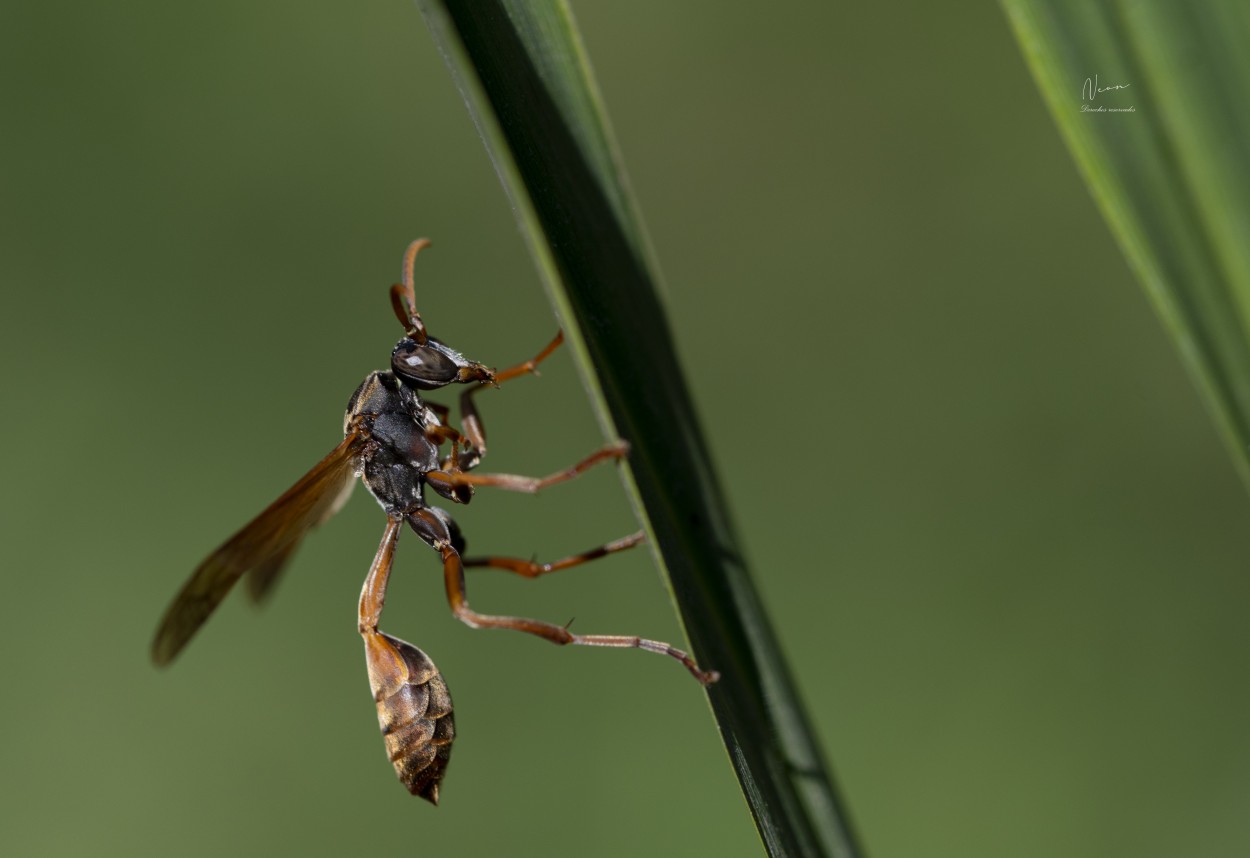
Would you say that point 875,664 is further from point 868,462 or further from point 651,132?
point 651,132

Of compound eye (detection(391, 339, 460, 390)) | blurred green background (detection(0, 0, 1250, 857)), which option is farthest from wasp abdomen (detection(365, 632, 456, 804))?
blurred green background (detection(0, 0, 1250, 857))

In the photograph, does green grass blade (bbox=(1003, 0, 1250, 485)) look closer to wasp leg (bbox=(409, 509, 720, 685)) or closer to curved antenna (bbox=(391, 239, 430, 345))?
wasp leg (bbox=(409, 509, 720, 685))

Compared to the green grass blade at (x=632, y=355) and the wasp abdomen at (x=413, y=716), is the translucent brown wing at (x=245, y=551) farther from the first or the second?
the green grass blade at (x=632, y=355)

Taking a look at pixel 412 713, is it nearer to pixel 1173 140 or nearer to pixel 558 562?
pixel 558 562

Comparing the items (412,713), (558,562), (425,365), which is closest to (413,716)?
(412,713)

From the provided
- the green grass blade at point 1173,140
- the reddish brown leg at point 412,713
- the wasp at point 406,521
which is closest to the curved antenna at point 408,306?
the wasp at point 406,521
